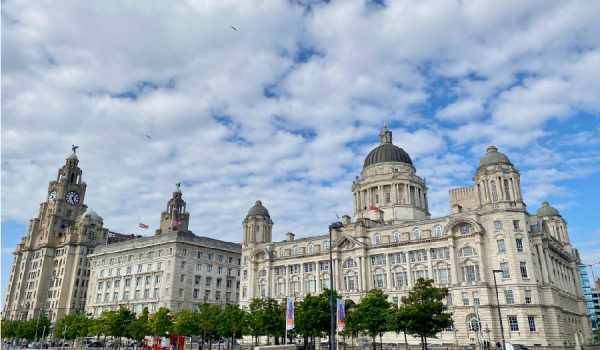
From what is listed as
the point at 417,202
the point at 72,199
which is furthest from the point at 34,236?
the point at 417,202

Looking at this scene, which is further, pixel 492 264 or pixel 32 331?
pixel 32 331

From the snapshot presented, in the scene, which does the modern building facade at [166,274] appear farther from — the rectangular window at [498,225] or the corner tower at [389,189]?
the rectangular window at [498,225]

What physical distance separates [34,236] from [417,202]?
11471cm

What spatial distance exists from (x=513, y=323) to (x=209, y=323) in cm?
4627

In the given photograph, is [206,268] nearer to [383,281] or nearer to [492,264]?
[383,281]

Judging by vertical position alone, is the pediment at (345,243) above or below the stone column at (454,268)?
above

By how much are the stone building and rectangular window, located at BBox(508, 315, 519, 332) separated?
10901 cm

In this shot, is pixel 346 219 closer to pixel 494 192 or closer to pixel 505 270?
pixel 494 192

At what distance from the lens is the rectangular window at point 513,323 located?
69062 millimetres

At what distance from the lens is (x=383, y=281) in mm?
84125

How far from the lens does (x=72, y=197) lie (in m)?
147

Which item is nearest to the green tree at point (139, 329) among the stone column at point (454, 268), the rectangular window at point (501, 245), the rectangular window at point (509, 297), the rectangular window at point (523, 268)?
the stone column at point (454, 268)

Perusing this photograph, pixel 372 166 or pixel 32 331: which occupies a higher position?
pixel 372 166

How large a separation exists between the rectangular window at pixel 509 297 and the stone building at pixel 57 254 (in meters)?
109
